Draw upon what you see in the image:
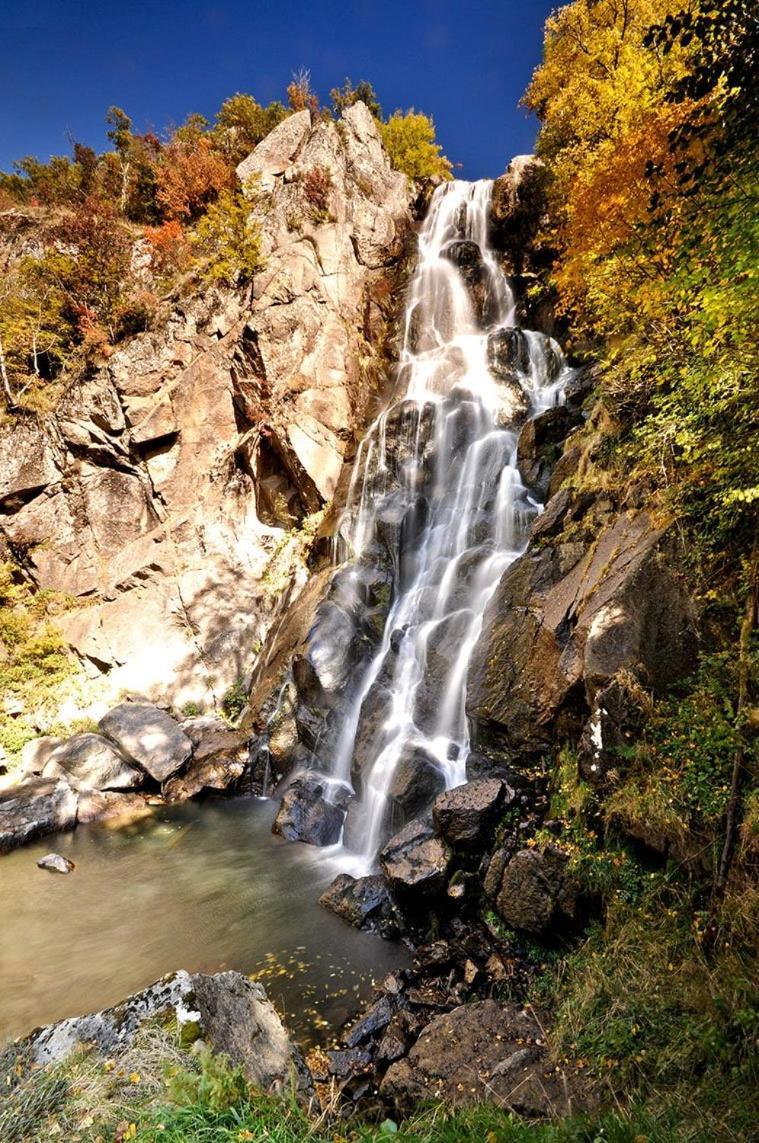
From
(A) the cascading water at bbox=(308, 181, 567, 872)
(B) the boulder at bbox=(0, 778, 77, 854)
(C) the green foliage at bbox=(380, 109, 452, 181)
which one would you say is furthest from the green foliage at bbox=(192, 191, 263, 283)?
(B) the boulder at bbox=(0, 778, 77, 854)

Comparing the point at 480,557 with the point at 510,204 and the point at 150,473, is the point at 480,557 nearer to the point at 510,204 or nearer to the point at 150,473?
the point at 150,473

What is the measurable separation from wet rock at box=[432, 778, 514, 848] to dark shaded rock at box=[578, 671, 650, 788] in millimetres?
1257

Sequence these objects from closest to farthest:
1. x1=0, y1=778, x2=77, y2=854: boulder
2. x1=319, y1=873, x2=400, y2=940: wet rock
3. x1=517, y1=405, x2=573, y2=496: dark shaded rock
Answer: x1=319, y1=873, x2=400, y2=940: wet rock, x1=0, y1=778, x2=77, y2=854: boulder, x1=517, y1=405, x2=573, y2=496: dark shaded rock

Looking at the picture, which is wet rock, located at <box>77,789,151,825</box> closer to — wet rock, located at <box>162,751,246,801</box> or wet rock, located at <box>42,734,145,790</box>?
wet rock, located at <box>42,734,145,790</box>

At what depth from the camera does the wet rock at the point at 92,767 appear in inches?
459

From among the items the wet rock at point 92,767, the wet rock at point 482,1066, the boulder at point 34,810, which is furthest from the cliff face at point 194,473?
the wet rock at point 482,1066

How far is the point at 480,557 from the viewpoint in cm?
1179

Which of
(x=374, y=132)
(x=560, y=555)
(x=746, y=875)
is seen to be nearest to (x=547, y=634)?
(x=560, y=555)

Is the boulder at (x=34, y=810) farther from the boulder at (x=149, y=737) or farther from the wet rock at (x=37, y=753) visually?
the boulder at (x=149, y=737)

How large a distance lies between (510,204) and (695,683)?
22.6 m

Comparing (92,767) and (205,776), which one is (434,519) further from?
(92,767)

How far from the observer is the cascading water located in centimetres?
955

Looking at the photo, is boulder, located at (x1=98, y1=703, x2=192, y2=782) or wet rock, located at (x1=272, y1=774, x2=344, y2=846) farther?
boulder, located at (x1=98, y1=703, x2=192, y2=782)

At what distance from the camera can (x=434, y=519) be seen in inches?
555
